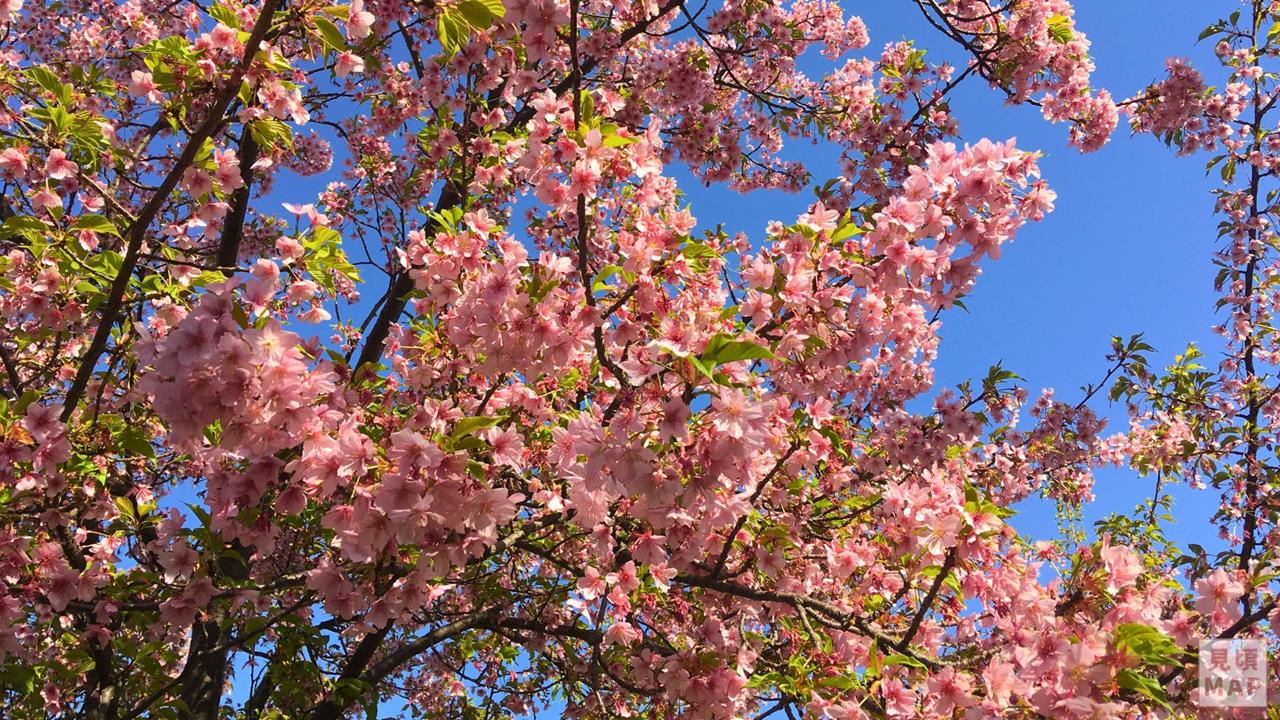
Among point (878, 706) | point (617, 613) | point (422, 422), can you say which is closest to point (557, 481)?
point (617, 613)

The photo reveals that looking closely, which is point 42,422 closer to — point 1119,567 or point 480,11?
point 480,11

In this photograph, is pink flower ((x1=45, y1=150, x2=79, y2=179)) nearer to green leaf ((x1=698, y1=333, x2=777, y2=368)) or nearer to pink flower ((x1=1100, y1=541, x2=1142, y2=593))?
green leaf ((x1=698, y1=333, x2=777, y2=368))

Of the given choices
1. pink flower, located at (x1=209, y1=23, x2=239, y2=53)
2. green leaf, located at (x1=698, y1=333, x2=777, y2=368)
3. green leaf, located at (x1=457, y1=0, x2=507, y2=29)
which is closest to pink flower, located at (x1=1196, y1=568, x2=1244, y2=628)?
green leaf, located at (x1=698, y1=333, x2=777, y2=368)

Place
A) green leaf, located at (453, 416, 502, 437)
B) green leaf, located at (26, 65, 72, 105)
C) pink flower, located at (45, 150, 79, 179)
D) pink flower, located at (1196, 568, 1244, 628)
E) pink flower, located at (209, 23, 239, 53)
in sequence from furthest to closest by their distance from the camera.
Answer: pink flower, located at (45, 150, 79, 179) < green leaf, located at (26, 65, 72, 105) < pink flower, located at (209, 23, 239, 53) < pink flower, located at (1196, 568, 1244, 628) < green leaf, located at (453, 416, 502, 437)

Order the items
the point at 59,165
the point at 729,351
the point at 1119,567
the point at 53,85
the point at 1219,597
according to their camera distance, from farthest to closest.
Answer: the point at 59,165
the point at 53,85
the point at 1219,597
the point at 1119,567
the point at 729,351


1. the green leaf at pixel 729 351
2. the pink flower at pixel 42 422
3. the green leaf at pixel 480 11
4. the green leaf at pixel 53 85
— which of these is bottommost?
the green leaf at pixel 729 351

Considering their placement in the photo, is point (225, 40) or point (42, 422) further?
point (42, 422)

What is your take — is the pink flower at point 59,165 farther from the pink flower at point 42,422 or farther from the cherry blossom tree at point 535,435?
the pink flower at point 42,422

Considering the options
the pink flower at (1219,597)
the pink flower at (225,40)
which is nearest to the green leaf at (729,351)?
the pink flower at (1219,597)

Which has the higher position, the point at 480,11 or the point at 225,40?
the point at 225,40

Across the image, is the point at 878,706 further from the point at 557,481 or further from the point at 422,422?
the point at 422,422

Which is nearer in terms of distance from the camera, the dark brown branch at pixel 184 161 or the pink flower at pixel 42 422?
the dark brown branch at pixel 184 161

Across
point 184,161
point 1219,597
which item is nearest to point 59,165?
point 184,161

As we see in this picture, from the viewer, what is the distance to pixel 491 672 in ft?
24.1
